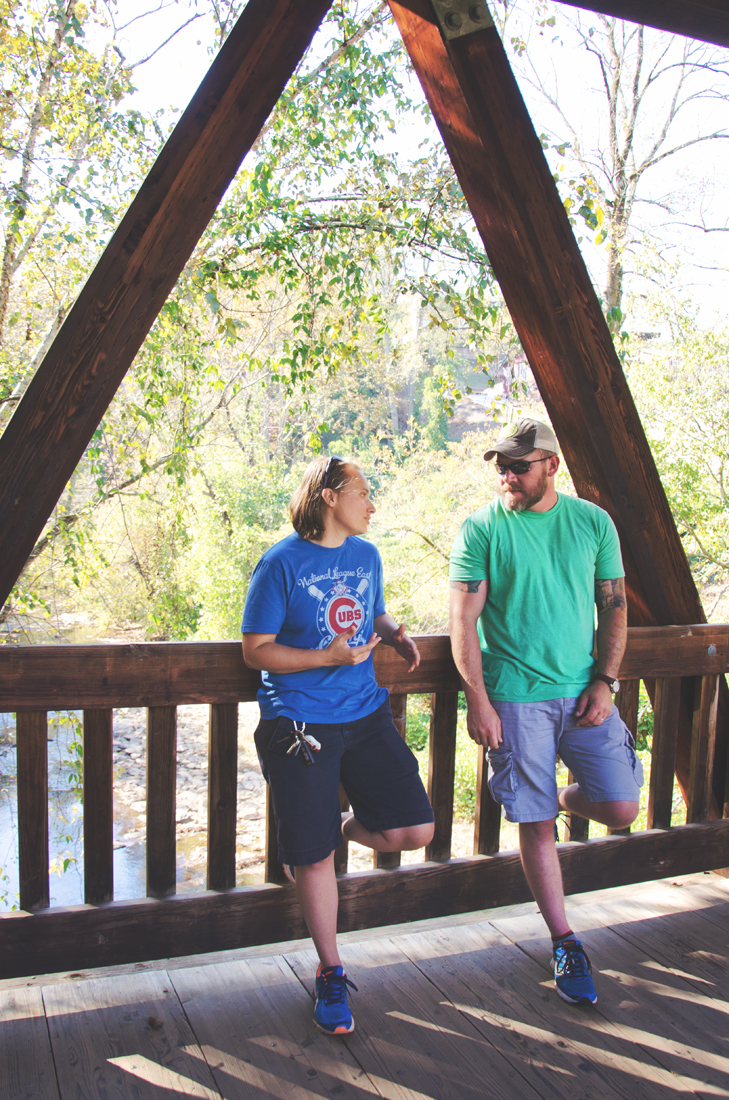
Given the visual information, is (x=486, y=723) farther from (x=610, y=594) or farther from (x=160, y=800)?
(x=160, y=800)

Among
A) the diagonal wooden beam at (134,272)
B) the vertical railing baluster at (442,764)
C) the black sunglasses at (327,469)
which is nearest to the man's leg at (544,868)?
the vertical railing baluster at (442,764)

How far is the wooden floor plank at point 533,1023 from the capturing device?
4.78 feet

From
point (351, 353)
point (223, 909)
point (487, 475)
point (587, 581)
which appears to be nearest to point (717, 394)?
point (487, 475)

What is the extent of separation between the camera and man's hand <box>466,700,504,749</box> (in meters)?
1.81

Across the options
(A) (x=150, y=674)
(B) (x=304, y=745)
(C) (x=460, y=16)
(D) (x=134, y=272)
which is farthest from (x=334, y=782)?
(C) (x=460, y=16)

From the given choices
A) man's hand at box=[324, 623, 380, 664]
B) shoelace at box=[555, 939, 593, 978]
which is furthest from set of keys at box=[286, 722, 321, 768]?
shoelace at box=[555, 939, 593, 978]

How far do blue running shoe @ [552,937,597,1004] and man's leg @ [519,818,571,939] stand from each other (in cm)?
4

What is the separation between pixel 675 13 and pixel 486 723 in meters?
1.74

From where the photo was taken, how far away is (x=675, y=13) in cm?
176

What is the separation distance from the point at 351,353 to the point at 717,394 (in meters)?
8.34

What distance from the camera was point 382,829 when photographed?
5.78 ft

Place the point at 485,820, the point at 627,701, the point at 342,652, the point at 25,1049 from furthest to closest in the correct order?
the point at 627,701 < the point at 485,820 < the point at 342,652 < the point at 25,1049

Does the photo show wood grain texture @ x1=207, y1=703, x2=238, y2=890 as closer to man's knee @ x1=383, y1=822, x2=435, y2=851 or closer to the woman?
the woman

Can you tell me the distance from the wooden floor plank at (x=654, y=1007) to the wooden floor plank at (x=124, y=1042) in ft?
2.89
